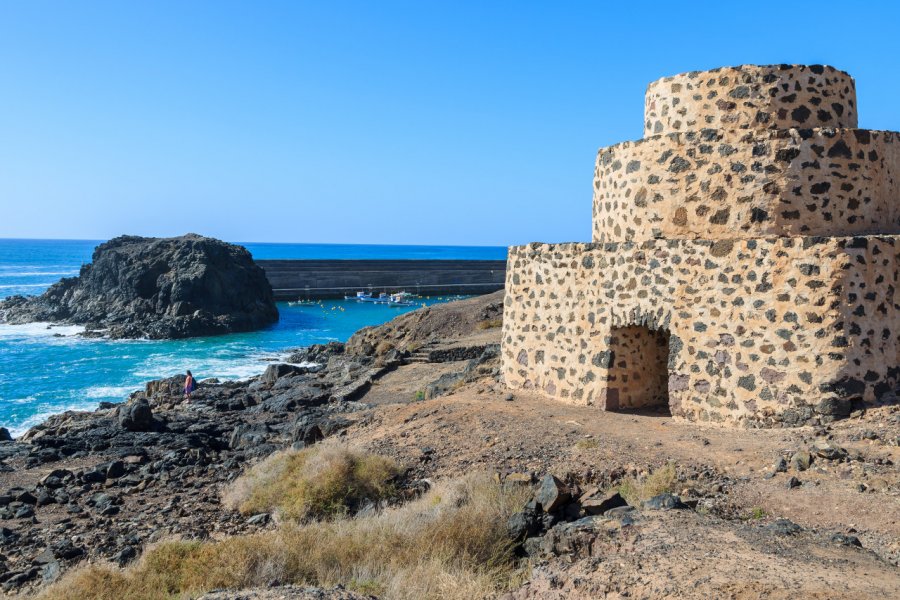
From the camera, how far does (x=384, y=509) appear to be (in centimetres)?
812

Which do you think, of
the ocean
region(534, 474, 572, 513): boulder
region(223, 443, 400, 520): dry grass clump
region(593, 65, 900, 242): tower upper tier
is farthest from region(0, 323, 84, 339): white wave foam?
region(534, 474, 572, 513): boulder

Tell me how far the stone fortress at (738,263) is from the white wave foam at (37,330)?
38.5 metres

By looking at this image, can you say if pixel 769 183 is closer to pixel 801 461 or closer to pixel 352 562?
pixel 801 461

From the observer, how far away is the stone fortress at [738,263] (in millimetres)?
8938

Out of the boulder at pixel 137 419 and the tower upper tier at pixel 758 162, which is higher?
the tower upper tier at pixel 758 162

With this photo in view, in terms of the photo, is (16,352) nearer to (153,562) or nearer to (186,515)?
(186,515)

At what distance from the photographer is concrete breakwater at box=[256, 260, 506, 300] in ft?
207

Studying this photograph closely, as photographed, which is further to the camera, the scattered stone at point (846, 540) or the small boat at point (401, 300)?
the small boat at point (401, 300)

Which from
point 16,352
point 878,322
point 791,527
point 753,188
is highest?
point 753,188

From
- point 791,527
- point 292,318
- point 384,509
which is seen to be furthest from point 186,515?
point 292,318

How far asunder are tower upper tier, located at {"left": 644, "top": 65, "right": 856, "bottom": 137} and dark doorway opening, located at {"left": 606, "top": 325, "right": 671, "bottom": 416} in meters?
2.95

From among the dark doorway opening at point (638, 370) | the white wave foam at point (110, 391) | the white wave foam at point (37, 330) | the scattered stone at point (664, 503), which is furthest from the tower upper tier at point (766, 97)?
the white wave foam at point (37, 330)

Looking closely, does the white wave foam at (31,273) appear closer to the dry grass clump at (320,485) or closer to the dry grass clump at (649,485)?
the dry grass clump at (320,485)

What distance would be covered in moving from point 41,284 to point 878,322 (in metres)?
93.0
